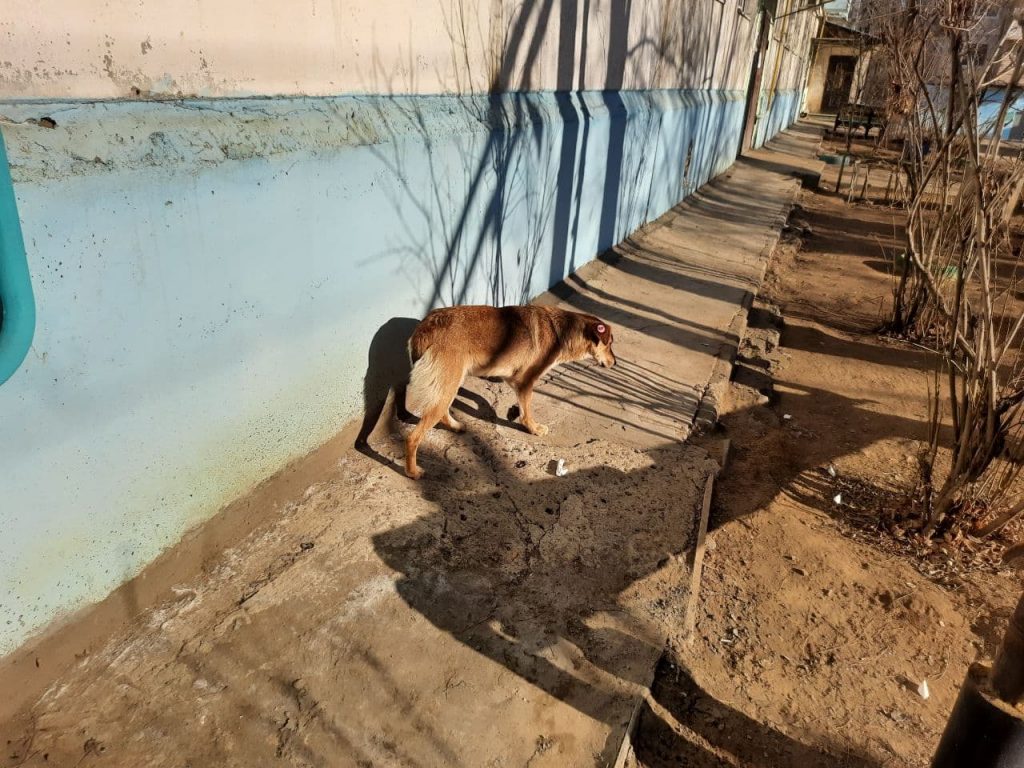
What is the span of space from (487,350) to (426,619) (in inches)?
65.2

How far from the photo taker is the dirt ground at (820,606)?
2496 mm

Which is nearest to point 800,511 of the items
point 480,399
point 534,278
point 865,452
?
point 865,452

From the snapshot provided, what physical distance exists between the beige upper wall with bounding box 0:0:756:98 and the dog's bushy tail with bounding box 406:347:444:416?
4.76 ft

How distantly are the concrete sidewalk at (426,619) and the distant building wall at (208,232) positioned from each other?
0.32m

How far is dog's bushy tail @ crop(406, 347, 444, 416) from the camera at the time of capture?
3.57 m

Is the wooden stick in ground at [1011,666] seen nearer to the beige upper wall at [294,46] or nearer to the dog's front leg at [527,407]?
the dog's front leg at [527,407]

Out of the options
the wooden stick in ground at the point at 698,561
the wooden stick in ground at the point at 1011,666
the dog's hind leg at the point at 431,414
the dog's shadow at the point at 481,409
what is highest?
the wooden stick in ground at the point at 1011,666

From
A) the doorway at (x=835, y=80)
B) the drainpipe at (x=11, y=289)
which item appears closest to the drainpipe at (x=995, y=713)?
the drainpipe at (x=11, y=289)

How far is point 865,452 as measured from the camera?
4637mm

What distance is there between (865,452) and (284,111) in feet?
14.1

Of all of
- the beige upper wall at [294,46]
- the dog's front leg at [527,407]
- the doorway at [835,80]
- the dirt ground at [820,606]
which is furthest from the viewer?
the doorway at [835,80]

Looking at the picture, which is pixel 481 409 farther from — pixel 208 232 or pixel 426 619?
pixel 208 232

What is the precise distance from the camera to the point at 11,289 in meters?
1.82

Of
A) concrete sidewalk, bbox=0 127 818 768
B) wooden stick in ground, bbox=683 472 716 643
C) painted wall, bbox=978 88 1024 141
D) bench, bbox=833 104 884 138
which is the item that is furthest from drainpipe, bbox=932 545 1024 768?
bench, bbox=833 104 884 138
